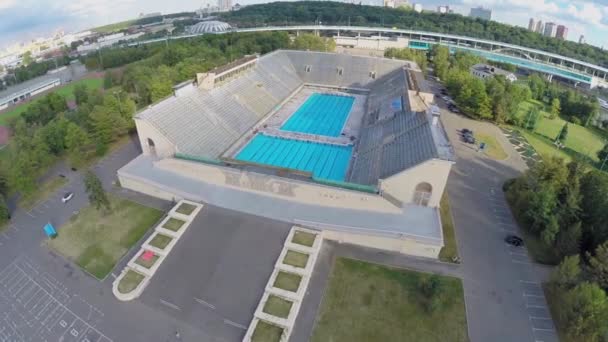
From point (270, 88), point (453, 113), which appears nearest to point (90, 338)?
point (270, 88)

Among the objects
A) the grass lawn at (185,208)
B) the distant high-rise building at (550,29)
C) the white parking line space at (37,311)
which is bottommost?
the white parking line space at (37,311)

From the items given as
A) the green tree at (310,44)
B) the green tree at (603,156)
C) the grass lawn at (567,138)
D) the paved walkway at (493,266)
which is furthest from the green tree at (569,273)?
the green tree at (310,44)

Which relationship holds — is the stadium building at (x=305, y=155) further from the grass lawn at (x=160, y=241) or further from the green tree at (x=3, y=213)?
the green tree at (x=3, y=213)

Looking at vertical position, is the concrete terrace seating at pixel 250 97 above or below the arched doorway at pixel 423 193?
above

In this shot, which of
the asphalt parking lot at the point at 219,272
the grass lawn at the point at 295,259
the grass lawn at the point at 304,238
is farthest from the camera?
the grass lawn at the point at 304,238

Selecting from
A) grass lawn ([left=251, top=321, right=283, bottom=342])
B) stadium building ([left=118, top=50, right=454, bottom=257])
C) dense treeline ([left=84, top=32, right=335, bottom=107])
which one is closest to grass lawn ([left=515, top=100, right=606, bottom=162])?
stadium building ([left=118, top=50, right=454, bottom=257])

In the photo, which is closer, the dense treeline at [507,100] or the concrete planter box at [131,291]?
the concrete planter box at [131,291]

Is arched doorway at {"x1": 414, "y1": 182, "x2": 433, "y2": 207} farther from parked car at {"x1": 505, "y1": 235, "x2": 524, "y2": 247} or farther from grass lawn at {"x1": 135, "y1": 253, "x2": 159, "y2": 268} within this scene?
grass lawn at {"x1": 135, "y1": 253, "x2": 159, "y2": 268}

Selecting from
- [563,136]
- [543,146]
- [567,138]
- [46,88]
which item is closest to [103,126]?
[46,88]
